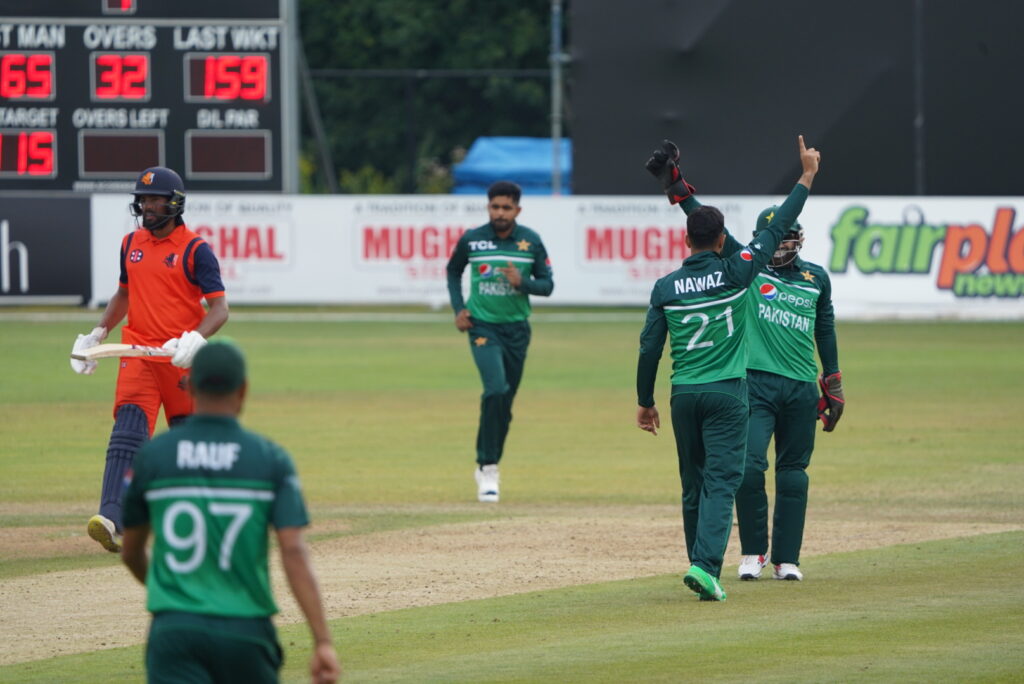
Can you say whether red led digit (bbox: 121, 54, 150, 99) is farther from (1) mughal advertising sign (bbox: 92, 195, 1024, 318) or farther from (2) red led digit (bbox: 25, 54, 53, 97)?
(1) mughal advertising sign (bbox: 92, 195, 1024, 318)

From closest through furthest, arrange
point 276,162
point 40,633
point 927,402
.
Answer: point 40,633
point 927,402
point 276,162

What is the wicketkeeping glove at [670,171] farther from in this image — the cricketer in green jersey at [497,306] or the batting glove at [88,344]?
the cricketer in green jersey at [497,306]

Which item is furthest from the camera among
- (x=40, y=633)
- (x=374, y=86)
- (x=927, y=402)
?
(x=374, y=86)

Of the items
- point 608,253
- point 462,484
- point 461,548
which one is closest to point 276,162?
point 608,253

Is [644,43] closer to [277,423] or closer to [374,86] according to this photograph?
[277,423]

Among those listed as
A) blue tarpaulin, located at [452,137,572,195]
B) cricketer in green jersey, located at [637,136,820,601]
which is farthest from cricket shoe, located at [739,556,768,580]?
blue tarpaulin, located at [452,137,572,195]

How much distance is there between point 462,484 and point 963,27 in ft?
75.3

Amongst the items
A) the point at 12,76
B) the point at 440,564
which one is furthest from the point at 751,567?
the point at 12,76

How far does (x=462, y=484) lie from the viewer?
14.0 meters

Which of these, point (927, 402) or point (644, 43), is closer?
point (927, 402)

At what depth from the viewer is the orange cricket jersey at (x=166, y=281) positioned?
9.93 m

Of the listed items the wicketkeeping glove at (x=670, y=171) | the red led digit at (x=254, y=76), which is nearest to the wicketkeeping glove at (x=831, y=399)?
the wicketkeeping glove at (x=670, y=171)

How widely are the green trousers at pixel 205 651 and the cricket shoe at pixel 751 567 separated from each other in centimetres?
543

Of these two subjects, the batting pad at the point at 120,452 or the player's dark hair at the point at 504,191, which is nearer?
the batting pad at the point at 120,452
